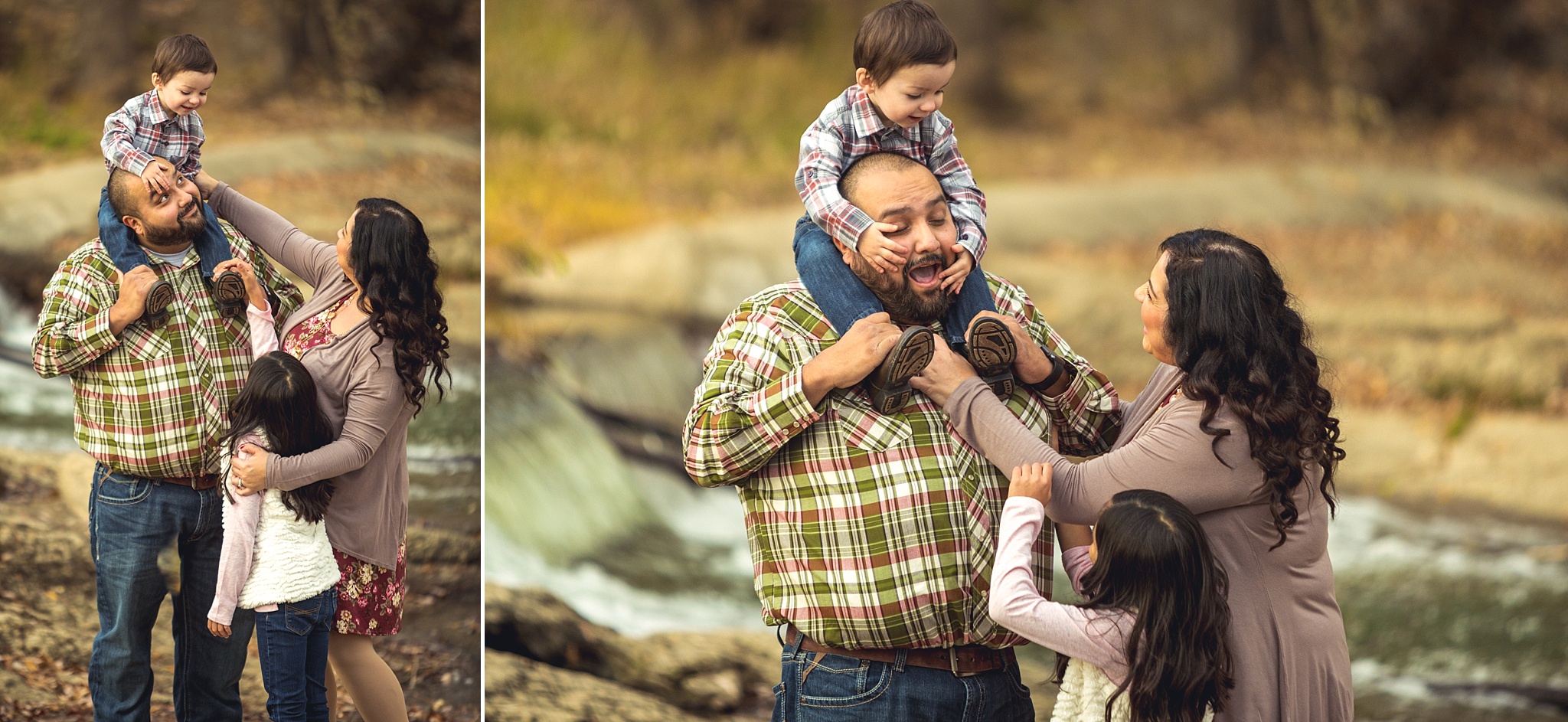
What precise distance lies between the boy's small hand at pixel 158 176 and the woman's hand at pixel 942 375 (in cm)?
181

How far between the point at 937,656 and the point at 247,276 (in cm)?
186

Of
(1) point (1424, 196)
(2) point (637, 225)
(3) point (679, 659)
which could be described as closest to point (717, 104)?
(2) point (637, 225)

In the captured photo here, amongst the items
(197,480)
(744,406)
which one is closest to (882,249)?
(744,406)

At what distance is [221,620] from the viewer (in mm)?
2998

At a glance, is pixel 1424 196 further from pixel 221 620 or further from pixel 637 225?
pixel 221 620

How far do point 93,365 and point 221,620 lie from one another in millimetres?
724

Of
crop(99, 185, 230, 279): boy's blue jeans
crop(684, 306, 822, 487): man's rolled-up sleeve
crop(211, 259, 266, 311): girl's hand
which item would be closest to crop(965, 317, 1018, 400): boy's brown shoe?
crop(684, 306, 822, 487): man's rolled-up sleeve

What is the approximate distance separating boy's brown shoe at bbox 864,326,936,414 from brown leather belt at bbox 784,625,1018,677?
47 centimetres

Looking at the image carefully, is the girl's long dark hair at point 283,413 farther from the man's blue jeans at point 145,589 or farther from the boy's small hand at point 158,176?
the boy's small hand at point 158,176

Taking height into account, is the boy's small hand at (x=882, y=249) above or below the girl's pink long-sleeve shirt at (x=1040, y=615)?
above

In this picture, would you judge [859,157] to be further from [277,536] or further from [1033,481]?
[277,536]

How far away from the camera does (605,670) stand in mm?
5656

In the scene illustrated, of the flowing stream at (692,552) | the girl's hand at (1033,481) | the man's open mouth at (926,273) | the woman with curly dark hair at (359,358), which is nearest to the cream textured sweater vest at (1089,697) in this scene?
the girl's hand at (1033,481)

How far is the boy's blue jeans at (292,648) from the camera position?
3.10 metres
